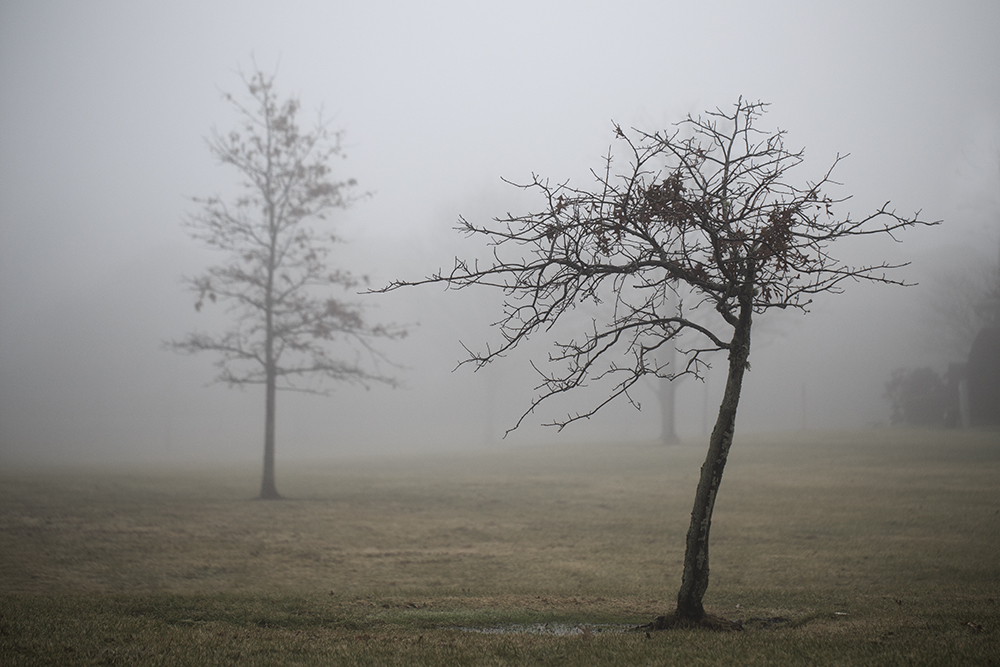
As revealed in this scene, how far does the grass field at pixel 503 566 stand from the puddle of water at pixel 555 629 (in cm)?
6

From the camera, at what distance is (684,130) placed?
137 feet

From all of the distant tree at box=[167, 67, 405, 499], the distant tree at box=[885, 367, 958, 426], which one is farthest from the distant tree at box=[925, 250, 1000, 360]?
the distant tree at box=[167, 67, 405, 499]

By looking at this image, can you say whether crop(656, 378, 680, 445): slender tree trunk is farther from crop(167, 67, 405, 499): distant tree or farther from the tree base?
the tree base

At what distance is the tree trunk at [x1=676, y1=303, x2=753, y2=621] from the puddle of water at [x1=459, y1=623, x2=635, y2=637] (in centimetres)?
71

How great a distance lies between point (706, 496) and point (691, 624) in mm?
1255

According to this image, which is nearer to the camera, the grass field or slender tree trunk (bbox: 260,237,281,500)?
the grass field

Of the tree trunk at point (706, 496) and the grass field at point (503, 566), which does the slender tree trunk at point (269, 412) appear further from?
the tree trunk at point (706, 496)

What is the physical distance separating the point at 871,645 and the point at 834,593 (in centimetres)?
392

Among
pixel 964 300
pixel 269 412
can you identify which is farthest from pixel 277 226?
pixel 964 300

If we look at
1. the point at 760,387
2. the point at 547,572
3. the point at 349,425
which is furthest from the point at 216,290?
the point at 760,387

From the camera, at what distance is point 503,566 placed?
38.4 ft

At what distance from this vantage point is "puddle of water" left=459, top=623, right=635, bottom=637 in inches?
269

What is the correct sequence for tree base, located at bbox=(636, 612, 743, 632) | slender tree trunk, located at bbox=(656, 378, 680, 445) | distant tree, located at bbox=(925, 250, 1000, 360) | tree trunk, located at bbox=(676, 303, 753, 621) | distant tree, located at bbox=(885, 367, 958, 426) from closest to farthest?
tree base, located at bbox=(636, 612, 743, 632), tree trunk, located at bbox=(676, 303, 753, 621), slender tree trunk, located at bbox=(656, 378, 680, 445), distant tree, located at bbox=(885, 367, 958, 426), distant tree, located at bbox=(925, 250, 1000, 360)

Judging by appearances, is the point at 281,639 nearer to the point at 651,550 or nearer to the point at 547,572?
the point at 547,572
